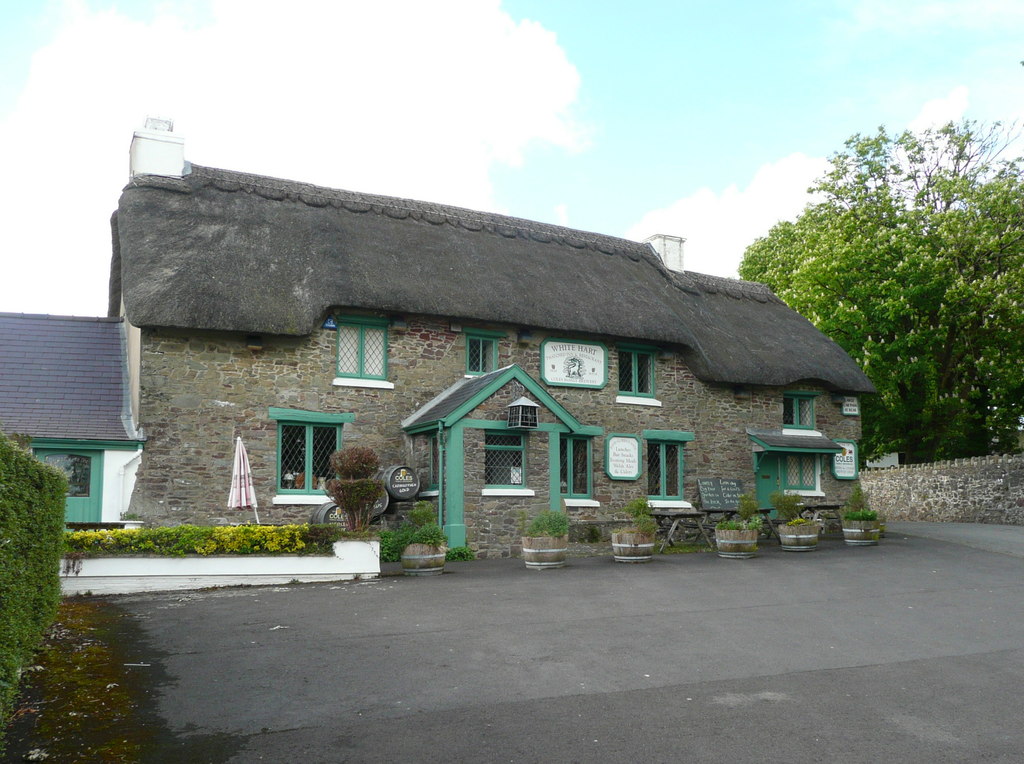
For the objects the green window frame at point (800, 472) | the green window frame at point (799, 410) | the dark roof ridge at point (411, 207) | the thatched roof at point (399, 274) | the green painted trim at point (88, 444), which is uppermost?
the dark roof ridge at point (411, 207)

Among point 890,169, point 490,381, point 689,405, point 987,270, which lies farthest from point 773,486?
point 890,169

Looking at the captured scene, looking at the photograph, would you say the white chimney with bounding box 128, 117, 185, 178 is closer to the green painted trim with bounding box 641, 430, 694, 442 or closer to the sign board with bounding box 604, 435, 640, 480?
the sign board with bounding box 604, 435, 640, 480

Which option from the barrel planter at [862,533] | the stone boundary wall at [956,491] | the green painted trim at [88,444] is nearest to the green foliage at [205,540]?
the green painted trim at [88,444]

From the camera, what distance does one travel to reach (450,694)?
6406 millimetres

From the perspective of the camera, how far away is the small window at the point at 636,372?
1941cm

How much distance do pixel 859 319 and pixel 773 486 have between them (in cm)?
895

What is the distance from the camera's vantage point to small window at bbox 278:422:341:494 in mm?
15797

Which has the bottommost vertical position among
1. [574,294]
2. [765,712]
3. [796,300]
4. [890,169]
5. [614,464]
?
[765,712]

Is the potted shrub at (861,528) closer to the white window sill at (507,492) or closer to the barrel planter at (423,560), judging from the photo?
the white window sill at (507,492)

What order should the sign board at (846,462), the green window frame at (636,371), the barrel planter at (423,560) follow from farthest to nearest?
the sign board at (846,462) < the green window frame at (636,371) < the barrel planter at (423,560)

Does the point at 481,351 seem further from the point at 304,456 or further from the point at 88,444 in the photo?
the point at 88,444

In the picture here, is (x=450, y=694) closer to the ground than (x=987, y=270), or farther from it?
closer to the ground

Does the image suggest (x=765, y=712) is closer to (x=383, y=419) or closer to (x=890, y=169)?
(x=383, y=419)

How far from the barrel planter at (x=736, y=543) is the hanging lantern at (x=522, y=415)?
376 centimetres
